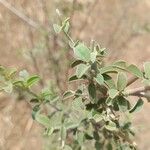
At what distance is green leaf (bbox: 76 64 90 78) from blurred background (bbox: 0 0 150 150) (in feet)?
3.63

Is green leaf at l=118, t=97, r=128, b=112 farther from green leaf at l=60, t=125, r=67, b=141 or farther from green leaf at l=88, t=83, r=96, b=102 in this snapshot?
green leaf at l=60, t=125, r=67, b=141

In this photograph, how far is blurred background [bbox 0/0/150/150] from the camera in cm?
244

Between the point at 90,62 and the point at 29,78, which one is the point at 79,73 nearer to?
the point at 90,62

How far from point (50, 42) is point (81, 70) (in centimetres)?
167

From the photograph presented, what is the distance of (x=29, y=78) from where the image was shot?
106 cm

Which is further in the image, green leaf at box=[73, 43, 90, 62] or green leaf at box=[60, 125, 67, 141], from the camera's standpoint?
green leaf at box=[60, 125, 67, 141]

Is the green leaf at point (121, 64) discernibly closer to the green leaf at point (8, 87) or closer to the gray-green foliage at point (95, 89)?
the gray-green foliage at point (95, 89)

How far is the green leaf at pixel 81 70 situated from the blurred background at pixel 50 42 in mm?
1106

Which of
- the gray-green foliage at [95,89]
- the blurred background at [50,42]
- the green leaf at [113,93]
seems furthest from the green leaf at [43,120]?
the blurred background at [50,42]

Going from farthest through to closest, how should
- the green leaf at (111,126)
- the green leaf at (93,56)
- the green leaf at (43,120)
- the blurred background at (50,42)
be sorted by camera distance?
1. the blurred background at (50,42)
2. the green leaf at (43,120)
3. the green leaf at (111,126)
4. the green leaf at (93,56)

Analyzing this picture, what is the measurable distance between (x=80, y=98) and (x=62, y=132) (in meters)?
0.17

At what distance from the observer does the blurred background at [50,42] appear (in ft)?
7.99

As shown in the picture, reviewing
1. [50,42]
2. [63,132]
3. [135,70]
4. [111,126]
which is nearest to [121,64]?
[135,70]

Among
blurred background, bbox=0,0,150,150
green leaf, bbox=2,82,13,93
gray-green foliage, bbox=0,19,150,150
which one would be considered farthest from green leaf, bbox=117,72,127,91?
blurred background, bbox=0,0,150,150
